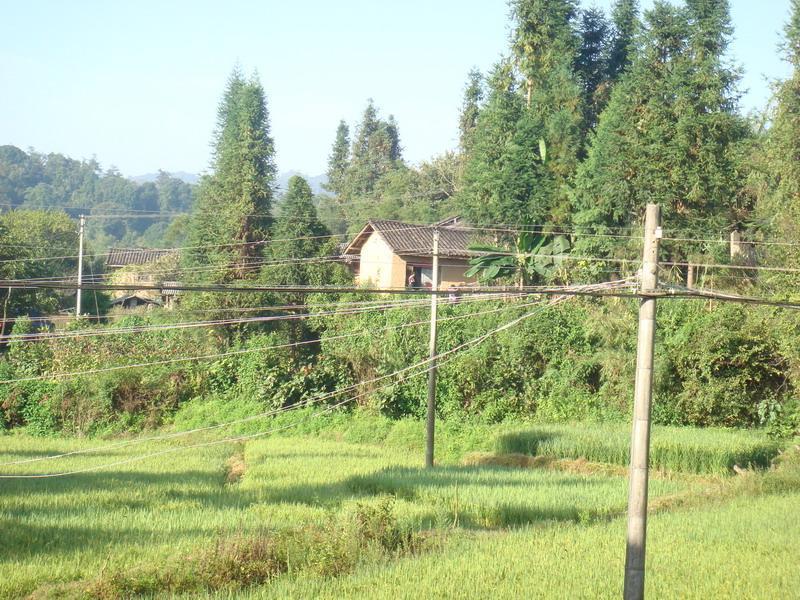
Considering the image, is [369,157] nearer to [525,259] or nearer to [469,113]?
[469,113]

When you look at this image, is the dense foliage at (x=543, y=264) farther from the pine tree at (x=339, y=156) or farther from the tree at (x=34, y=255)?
the pine tree at (x=339, y=156)

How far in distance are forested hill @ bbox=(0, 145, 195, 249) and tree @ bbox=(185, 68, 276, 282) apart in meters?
60.7

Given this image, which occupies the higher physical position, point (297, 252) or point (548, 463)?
point (297, 252)

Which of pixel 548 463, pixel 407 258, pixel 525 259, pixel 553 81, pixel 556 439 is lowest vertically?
pixel 548 463

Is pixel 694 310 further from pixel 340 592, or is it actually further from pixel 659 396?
pixel 340 592

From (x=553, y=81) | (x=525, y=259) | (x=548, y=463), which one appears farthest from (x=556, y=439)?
(x=553, y=81)

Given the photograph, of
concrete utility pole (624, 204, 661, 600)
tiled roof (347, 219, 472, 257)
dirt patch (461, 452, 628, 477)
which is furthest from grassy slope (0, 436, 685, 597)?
tiled roof (347, 219, 472, 257)

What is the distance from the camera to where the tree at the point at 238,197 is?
1313 inches

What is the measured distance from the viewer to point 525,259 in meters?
27.5

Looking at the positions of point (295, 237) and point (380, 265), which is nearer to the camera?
point (295, 237)

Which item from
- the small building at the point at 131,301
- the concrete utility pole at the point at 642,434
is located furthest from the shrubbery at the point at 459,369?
the concrete utility pole at the point at 642,434

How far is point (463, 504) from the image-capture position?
1438cm

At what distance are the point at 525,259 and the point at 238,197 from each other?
12.1 meters

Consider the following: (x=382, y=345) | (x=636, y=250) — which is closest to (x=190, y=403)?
(x=382, y=345)
